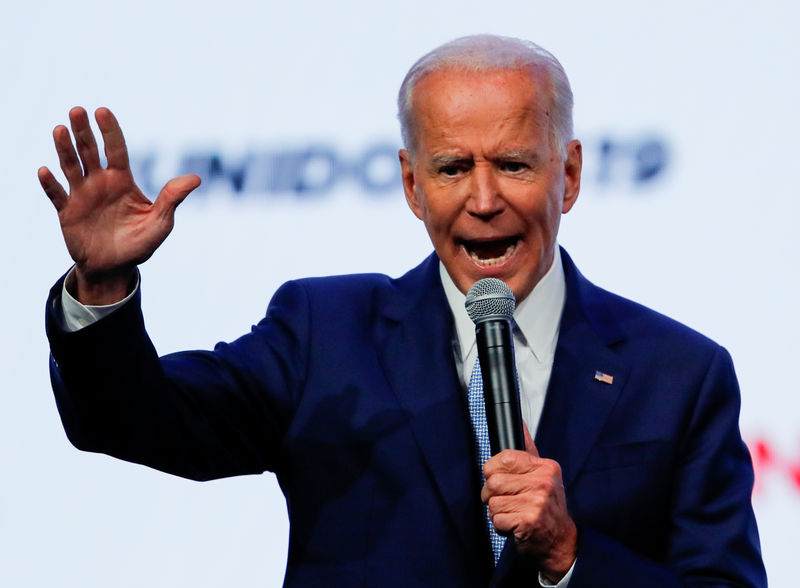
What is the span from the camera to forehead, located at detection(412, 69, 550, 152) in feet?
7.40

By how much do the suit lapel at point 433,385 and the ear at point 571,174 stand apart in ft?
0.93

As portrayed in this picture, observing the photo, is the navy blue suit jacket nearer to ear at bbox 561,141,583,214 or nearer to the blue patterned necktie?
the blue patterned necktie

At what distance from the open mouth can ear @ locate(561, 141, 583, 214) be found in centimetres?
18

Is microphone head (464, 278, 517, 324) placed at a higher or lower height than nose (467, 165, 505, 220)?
lower

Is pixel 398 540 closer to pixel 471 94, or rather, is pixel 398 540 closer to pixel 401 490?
pixel 401 490

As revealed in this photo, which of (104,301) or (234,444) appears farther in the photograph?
(234,444)

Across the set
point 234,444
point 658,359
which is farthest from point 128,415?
point 658,359

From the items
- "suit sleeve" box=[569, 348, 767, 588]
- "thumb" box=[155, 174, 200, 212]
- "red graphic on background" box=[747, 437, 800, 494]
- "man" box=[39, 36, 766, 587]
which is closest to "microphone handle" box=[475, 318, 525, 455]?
"man" box=[39, 36, 766, 587]

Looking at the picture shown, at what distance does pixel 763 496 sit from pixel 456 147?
4.97 ft

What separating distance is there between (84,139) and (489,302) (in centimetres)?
65

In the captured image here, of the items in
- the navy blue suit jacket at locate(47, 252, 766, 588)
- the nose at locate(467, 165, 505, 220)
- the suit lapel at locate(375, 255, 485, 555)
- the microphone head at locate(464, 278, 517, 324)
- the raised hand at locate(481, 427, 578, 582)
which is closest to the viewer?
the raised hand at locate(481, 427, 578, 582)

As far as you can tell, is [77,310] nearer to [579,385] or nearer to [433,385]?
[433,385]

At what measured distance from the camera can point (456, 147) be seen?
7.43ft

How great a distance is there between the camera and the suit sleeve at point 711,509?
83.9 inches
